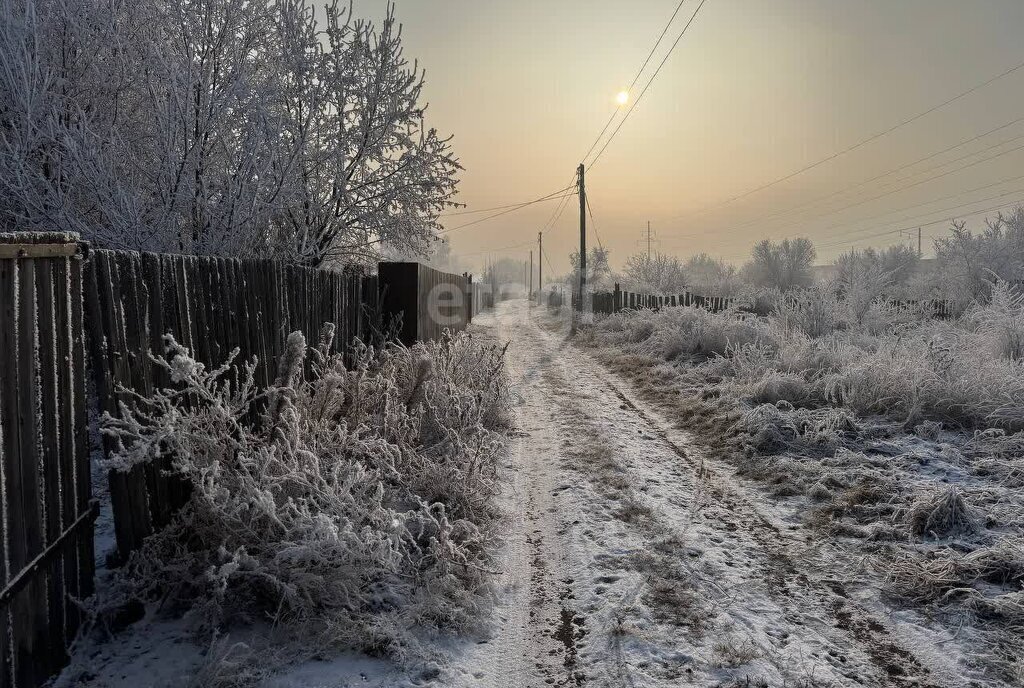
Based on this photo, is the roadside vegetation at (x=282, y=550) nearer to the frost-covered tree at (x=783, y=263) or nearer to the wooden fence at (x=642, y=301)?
the wooden fence at (x=642, y=301)

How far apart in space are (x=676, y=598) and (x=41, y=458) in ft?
9.88

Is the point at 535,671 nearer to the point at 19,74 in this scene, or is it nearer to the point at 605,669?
the point at 605,669

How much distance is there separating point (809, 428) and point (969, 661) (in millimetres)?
3412

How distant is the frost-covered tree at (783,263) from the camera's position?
52.4 meters

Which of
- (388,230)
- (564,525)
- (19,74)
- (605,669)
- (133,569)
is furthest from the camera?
(388,230)

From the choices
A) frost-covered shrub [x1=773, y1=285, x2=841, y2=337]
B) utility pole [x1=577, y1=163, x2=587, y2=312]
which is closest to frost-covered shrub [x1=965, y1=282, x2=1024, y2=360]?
frost-covered shrub [x1=773, y1=285, x2=841, y2=337]

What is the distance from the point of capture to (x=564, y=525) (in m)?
3.95

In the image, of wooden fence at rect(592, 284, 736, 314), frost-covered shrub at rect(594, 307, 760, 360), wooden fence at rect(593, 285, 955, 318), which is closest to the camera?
frost-covered shrub at rect(594, 307, 760, 360)

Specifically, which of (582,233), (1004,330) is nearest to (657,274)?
(582,233)

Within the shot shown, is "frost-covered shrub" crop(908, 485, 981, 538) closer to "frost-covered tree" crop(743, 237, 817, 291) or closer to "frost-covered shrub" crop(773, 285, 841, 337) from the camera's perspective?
"frost-covered shrub" crop(773, 285, 841, 337)

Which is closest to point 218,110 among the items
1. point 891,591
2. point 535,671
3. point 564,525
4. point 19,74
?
point 19,74

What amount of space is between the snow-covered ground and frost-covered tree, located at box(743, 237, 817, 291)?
5214 centimetres

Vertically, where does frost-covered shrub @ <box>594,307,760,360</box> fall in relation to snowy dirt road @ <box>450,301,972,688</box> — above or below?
above

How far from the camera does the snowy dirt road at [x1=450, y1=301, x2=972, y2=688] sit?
246cm
